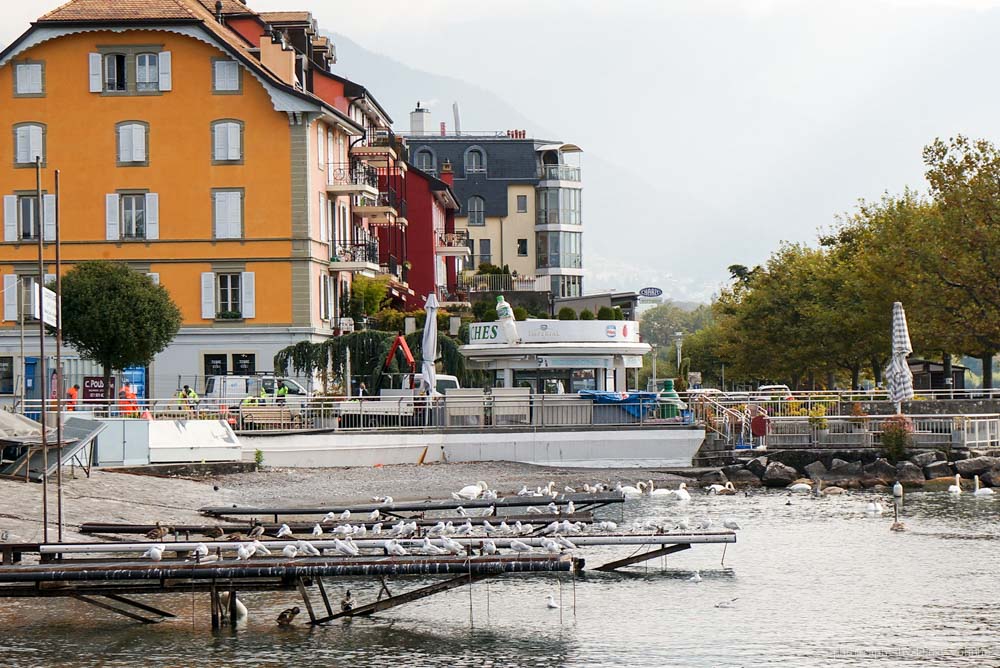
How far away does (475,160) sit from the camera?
4513 inches

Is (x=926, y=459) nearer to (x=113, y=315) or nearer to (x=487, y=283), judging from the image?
(x=113, y=315)

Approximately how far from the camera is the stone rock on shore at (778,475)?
1863 inches

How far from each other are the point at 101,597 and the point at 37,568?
289 centimetres

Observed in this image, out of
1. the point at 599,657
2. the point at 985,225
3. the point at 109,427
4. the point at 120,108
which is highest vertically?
the point at 120,108

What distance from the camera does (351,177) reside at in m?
66.0

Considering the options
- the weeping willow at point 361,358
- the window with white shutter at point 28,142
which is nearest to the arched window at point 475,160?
the window with white shutter at point 28,142

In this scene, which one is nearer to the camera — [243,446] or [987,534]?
[987,534]

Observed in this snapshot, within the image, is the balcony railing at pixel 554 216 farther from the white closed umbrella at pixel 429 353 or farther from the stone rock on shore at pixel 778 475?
the stone rock on shore at pixel 778 475

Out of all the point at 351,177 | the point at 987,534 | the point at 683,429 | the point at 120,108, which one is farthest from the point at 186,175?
the point at 987,534

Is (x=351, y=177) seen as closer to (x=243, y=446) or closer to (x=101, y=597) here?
(x=243, y=446)

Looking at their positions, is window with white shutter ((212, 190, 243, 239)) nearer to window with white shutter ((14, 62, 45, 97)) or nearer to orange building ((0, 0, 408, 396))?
orange building ((0, 0, 408, 396))

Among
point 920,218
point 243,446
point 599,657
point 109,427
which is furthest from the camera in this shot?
point 920,218

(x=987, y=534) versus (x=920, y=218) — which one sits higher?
(x=920, y=218)

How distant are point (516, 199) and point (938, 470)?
70.9 metres
